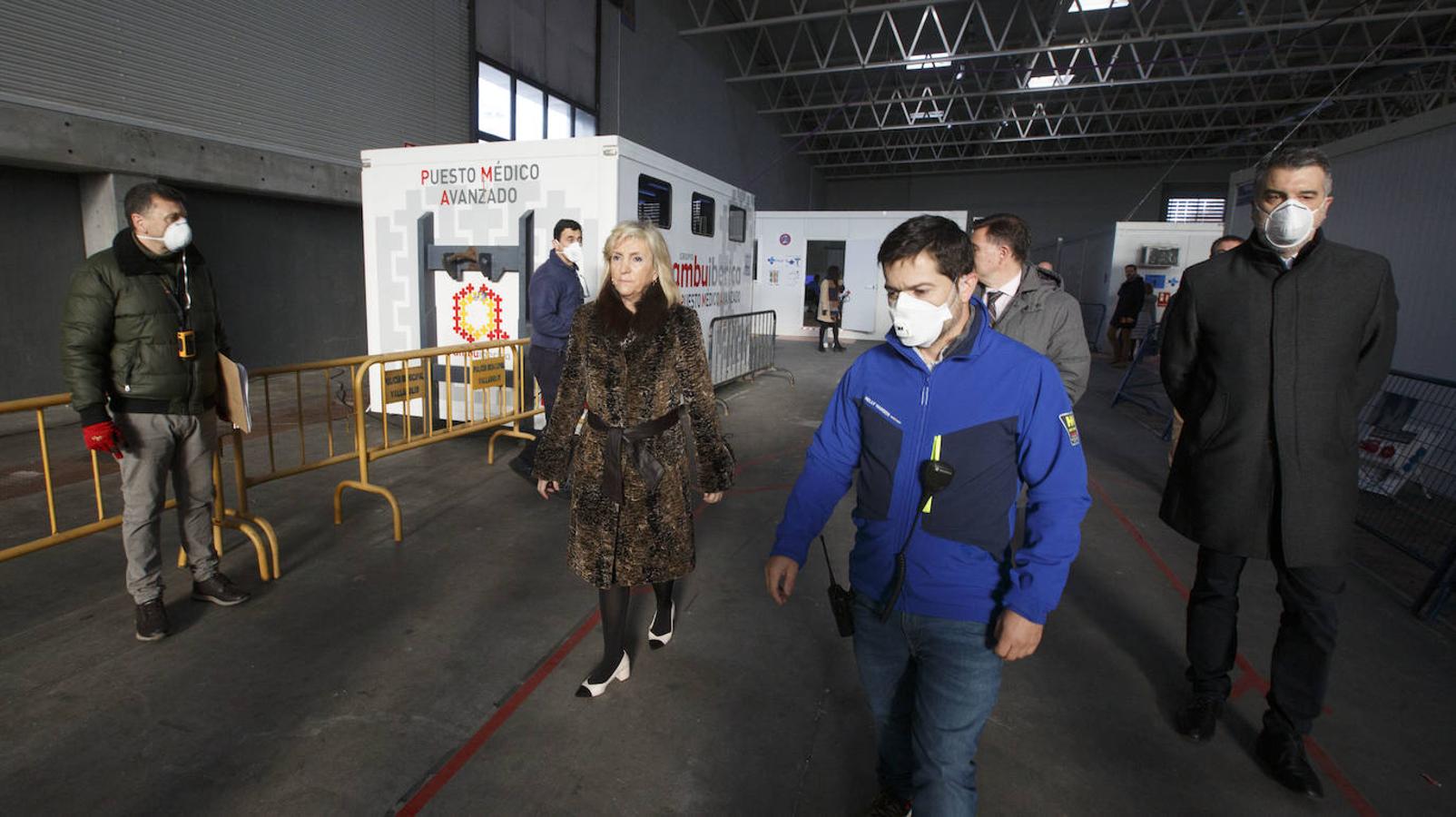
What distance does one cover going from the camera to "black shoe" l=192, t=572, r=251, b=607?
3543mm

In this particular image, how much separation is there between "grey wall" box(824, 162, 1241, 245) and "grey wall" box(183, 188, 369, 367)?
2263 cm

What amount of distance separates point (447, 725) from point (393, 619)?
1002 mm

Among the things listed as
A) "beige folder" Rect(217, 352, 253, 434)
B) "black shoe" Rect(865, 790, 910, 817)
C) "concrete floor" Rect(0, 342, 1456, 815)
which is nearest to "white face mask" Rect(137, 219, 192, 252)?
"beige folder" Rect(217, 352, 253, 434)

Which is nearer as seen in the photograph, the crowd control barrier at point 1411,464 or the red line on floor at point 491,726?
the red line on floor at point 491,726

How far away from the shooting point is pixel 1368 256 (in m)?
2.29

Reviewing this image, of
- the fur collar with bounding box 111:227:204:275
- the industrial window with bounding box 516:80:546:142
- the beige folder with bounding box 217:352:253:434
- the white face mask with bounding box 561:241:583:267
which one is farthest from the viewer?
the industrial window with bounding box 516:80:546:142

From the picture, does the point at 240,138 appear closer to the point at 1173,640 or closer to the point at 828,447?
the point at 828,447

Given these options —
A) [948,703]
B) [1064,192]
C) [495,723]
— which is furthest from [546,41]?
[1064,192]

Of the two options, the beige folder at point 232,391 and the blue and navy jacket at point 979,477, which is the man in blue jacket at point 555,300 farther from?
the blue and navy jacket at point 979,477

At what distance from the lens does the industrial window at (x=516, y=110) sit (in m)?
12.1

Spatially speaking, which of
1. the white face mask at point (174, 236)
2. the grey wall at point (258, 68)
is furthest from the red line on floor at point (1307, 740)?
the grey wall at point (258, 68)

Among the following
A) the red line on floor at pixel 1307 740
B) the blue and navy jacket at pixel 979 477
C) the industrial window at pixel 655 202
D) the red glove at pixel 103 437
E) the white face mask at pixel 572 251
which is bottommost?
the red line on floor at pixel 1307 740

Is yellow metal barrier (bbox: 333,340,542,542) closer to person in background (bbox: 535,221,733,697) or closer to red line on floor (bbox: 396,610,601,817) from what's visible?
red line on floor (bbox: 396,610,601,817)

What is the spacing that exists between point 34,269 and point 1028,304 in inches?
365
